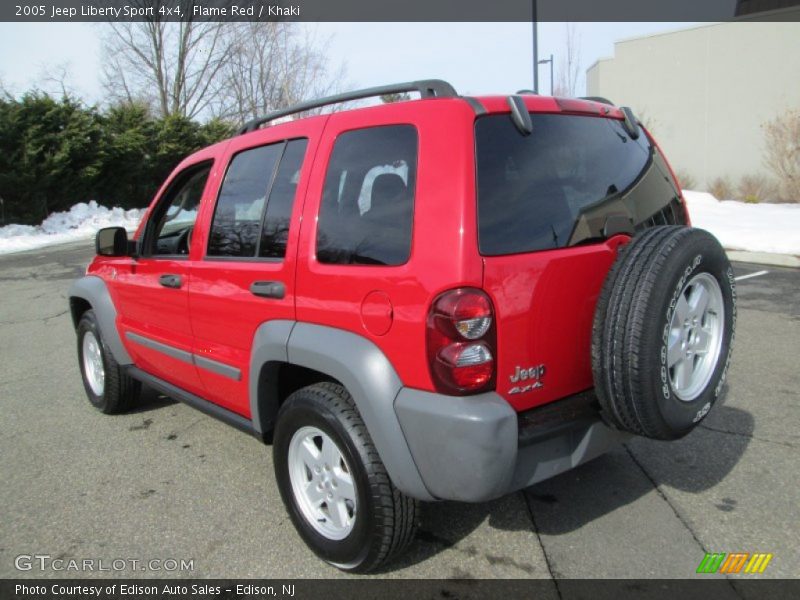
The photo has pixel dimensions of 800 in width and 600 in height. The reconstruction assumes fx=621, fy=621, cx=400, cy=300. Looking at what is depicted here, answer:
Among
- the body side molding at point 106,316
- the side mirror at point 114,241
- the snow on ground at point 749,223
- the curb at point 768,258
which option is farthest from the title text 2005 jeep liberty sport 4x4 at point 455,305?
the snow on ground at point 749,223

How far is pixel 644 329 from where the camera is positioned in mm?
2232

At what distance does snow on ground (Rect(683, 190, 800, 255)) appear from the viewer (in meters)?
10.7

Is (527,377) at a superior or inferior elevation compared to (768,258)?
superior

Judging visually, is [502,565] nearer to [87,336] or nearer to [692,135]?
[87,336]

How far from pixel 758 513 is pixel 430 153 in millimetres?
2260

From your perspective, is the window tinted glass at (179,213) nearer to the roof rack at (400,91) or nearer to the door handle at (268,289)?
the roof rack at (400,91)

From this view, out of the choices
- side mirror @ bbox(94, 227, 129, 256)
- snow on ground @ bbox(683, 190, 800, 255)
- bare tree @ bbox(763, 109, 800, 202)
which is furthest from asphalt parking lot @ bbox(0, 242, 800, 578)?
bare tree @ bbox(763, 109, 800, 202)

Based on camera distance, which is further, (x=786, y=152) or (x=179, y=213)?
(x=786, y=152)

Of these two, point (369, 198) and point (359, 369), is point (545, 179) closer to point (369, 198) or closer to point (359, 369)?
point (369, 198)

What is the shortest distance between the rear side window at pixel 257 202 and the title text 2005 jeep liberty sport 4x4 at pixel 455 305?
0.01 meters

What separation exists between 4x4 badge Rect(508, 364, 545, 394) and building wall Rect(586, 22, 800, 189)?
21.0 meters

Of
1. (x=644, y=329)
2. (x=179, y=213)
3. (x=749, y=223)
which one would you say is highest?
(x=179, y=213)

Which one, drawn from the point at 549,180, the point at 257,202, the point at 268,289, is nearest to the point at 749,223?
the point at 549,180

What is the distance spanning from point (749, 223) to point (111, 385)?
13439 mm
